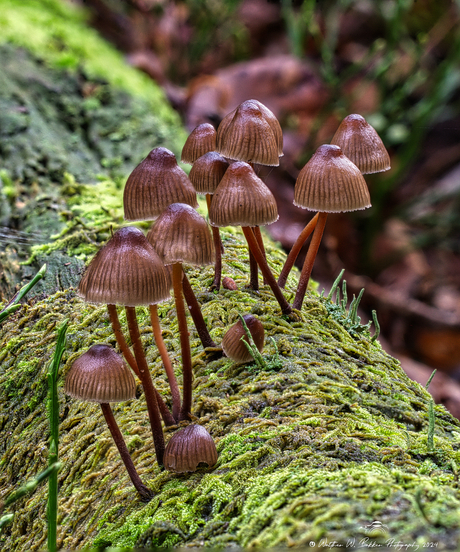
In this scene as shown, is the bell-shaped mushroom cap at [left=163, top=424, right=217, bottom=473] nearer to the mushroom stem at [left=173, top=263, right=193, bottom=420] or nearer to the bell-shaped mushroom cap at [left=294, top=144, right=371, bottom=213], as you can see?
the mushroom stem at [left=173, top=263, right=193, bottom=420]

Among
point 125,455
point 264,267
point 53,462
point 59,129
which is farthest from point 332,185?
point 59,129

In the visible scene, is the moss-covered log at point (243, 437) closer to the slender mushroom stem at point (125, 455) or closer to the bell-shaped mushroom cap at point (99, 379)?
the slender mushroom stem at point (125, 455)

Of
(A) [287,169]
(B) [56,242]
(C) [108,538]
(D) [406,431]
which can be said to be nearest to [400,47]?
(A) [287,169]

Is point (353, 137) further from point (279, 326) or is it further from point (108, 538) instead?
point (108, 538)

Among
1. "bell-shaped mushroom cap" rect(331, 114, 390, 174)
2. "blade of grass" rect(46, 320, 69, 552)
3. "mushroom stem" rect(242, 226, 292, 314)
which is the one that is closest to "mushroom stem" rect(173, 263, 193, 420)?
"mushroom stem" rect(242, 226, 292, 314)

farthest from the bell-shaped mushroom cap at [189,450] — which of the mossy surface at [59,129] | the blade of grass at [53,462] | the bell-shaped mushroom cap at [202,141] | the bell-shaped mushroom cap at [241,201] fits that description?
the mossy surface at [59,129]

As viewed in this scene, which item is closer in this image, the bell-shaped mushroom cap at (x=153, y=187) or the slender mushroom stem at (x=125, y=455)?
the slender mushroom stem at (x=125, y=455)

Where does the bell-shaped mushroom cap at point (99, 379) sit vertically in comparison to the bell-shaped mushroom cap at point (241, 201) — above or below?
below
